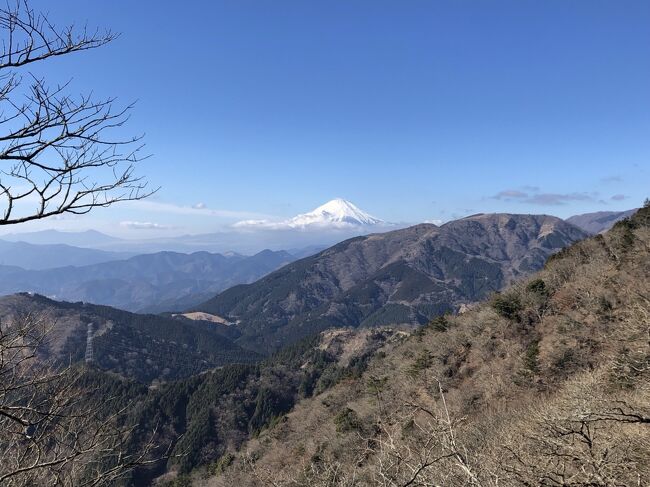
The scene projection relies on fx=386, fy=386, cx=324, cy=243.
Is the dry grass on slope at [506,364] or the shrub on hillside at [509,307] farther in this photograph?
the shrub on hillside at [509,307]

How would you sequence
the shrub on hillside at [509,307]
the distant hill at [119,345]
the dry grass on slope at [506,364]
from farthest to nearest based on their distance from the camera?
the distant hill at [119,345], the shrub on hillside at [509,307], the dry grass on slope at [506,364]

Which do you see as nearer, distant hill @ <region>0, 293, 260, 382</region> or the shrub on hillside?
the shrub on hillside

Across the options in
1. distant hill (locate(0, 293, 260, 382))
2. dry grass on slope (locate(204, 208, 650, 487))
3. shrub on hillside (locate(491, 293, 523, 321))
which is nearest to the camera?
dry grass on slope (locate(204, 208, 650, 487))

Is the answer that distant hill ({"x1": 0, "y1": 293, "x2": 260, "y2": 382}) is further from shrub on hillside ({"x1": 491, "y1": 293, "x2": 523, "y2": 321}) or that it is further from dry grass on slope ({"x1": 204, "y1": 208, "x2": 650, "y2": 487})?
shrub on hillside ({"x1": 491, "y1": 293, "x2": 523, "y2": 321})

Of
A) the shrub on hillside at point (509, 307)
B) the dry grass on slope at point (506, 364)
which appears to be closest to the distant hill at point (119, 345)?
the dry grass on slope at point (506, 364)

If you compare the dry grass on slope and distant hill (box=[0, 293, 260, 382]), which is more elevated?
the dry grass on slope

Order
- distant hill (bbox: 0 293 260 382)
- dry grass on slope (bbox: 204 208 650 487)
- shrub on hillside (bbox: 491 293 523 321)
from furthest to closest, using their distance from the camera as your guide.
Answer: distant hill (bbox: 0 293 260 382)
shrub on hillside (bbox: 491 293 523 321)
dry grass on slope (bbox: 204 208 650 487)

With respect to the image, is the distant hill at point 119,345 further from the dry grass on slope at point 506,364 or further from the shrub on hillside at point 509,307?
the shrub on hillside at point 509,307

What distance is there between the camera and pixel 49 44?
448 centimetres

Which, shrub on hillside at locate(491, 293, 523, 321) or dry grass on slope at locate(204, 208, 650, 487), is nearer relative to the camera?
dry grass on slope at locate(204, 208, 650, 487)

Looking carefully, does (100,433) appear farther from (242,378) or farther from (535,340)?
(242,378)

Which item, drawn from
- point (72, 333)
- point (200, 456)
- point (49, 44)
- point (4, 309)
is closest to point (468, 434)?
point (49, 44)

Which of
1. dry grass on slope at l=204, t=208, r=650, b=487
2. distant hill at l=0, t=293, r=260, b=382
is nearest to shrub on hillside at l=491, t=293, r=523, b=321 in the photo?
dry grass on slope at l=204, t=208, r=650, b=487

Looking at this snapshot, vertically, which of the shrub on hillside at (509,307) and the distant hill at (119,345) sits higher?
the shrub on hillside at (509,307)
